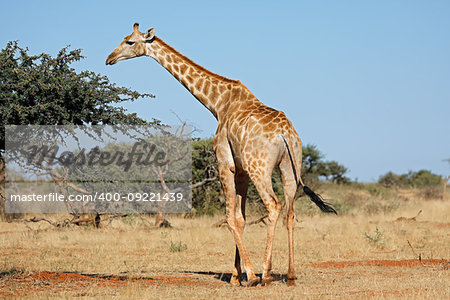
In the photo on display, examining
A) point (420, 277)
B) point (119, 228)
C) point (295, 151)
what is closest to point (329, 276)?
point (420, 277)

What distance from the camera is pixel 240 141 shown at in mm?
9352

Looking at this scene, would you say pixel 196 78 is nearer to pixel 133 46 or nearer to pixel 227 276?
pixel 133 46

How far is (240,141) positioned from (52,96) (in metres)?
4.15

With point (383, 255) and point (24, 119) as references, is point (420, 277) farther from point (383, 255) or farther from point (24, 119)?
point (24, 119)

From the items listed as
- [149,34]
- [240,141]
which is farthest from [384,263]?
[149,34]

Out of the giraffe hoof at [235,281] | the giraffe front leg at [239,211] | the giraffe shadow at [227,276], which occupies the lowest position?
the giraffe shadow at [227,276]

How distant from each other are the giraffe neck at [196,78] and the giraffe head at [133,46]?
0.13 m

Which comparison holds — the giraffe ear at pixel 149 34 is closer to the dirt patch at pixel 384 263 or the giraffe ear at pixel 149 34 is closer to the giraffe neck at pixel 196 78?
the giraffe neck at pixel 196 78

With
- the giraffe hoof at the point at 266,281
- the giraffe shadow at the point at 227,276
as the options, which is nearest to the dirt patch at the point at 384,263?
the giraffe shadow at the point at 227,276

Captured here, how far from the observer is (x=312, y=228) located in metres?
19.5

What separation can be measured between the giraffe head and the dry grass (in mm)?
3899

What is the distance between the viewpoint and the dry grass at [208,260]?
8.65 m

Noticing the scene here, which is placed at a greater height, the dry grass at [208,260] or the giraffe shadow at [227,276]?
the dry grass at [208,260]

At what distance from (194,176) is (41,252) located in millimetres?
11552
